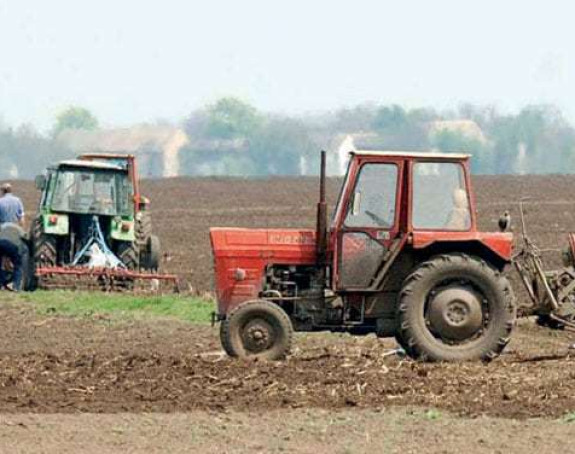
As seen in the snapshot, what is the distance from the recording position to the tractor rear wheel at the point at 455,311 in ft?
50.6

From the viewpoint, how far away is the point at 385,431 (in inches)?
448

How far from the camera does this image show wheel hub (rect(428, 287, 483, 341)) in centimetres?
1553

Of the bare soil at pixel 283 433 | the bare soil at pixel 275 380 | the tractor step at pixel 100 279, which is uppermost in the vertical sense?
the tractor step at pixel 100 279

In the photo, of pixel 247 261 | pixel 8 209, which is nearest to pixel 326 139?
pixel 8 209

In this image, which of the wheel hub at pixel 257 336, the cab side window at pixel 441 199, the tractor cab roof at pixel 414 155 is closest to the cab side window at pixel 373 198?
the tractor cab roof at pixel 414 155

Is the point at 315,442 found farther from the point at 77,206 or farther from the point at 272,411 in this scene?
the point at 77,206

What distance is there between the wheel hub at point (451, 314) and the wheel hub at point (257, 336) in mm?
1486

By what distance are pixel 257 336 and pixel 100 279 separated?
9.41m

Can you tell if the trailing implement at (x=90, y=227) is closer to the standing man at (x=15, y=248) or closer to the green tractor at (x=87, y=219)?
the green tractor at (x=87, y=219)

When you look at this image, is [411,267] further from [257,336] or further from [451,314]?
[257,336]

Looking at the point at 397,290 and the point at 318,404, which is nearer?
the point at 318,404

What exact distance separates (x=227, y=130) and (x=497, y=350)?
61.9 meters

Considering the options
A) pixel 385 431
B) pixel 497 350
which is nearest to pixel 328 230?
pixel 497 350

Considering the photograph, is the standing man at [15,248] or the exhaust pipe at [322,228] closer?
the exhaust pipe at [322,228]
